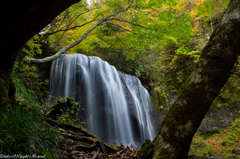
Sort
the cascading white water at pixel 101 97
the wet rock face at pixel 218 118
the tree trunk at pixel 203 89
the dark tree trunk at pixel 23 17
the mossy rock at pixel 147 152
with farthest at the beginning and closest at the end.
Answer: the wet rock face at pixel 218 118, the cascading white water at pixel 101 97, the mossy rock at pixel 147 152, the tree trunk at pixel 203 89, the dark tree trunk at pixel 23 17

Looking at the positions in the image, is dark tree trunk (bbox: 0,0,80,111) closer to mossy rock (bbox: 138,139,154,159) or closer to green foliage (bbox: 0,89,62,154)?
green foliage (bbox: 0,89,62,154)

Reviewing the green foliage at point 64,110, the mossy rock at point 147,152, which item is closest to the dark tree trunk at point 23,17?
the mossy rock at point 147,152

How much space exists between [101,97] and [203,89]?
7.24 m

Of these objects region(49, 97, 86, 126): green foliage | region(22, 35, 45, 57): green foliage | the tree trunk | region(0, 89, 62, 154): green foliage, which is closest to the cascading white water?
region(49, 97, 86, 126): green foliage

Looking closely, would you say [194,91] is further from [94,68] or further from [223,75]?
[94,68]

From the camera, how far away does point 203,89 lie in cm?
197

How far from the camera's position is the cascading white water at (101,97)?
805 cm

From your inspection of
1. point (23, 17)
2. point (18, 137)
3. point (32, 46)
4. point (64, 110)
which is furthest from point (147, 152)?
point (32, 46)

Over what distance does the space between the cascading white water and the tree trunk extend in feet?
20.8

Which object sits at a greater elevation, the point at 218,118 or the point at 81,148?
the point at 81,148

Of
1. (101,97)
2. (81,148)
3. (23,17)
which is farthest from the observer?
(101,97)

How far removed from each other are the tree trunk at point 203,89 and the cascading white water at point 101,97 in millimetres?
6341

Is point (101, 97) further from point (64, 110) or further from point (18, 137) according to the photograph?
point (18, 137)

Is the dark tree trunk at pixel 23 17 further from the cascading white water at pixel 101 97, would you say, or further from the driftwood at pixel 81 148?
the cascading white water at pixel 101 97
